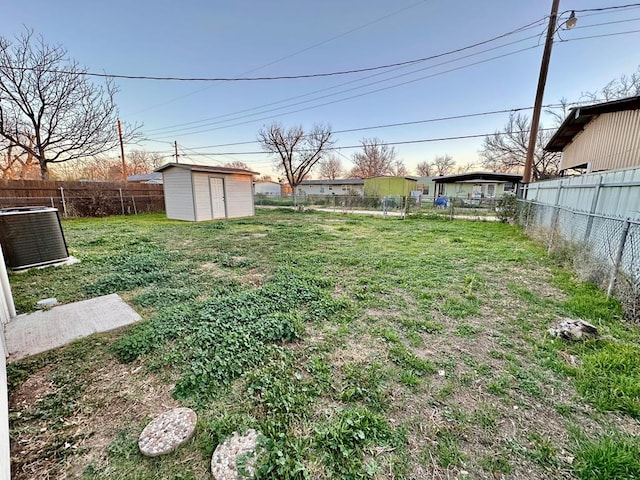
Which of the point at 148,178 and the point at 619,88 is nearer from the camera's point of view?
the point at 619,88

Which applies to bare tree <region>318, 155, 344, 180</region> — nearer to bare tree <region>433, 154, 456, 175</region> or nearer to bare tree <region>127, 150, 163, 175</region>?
bare tree <region>433, 154, 456, 175</region>

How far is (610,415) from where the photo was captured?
5.12 feet

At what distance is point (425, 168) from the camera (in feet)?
139

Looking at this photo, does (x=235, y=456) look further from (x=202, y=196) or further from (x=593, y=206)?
(x=202, y=196)

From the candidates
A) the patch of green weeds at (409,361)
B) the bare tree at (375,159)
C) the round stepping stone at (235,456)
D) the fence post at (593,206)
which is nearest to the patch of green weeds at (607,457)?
the patch of green weeds at (409,361)

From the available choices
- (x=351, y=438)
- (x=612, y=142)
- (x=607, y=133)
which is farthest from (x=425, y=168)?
(x=351, y=438)

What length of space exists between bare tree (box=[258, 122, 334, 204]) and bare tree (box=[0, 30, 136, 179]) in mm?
10780

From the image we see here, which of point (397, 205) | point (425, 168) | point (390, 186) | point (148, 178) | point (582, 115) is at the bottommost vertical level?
point (397, 205)

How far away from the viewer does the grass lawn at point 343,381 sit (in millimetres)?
1287

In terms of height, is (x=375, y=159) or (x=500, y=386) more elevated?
(x=375, y=159)

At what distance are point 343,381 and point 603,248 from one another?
4279mm

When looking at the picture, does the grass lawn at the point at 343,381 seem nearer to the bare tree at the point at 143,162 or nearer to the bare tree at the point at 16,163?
the bare tree at the point at 16,163

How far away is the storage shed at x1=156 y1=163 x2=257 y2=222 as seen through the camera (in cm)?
1120

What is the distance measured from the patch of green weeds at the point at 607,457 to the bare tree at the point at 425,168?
45.3m
